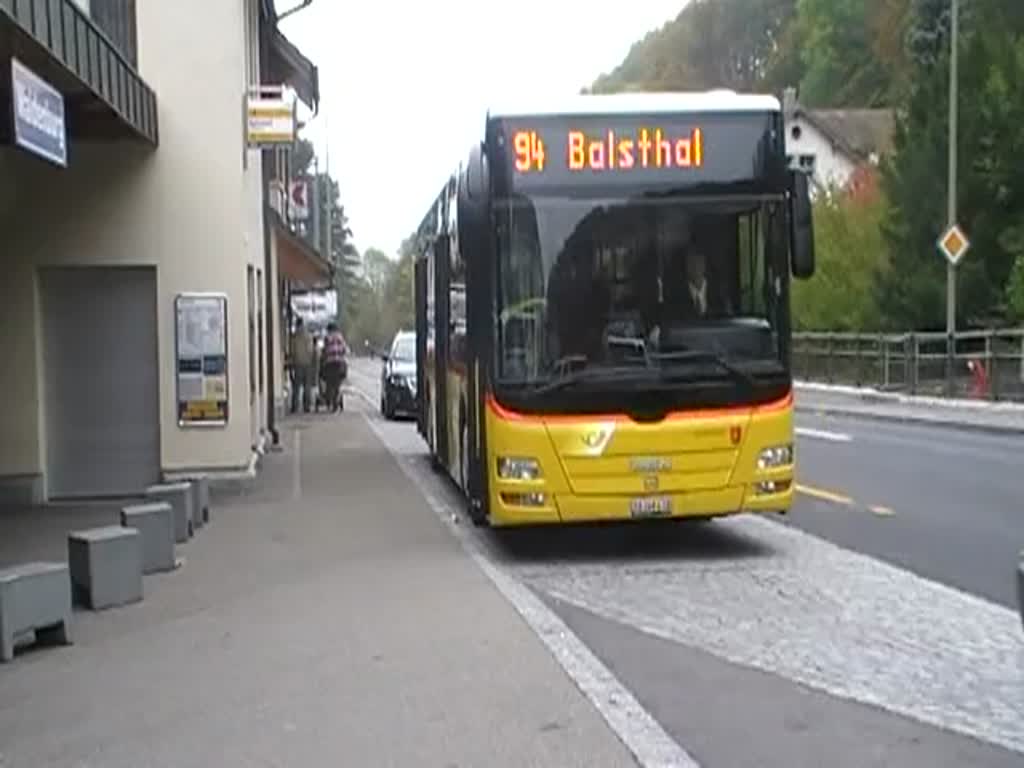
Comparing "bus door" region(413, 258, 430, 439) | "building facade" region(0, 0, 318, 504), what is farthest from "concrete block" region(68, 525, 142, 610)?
"bus door" region(413, 258, 430, 439)

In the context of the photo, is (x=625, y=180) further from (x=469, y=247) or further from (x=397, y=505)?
(x=397, y=505)

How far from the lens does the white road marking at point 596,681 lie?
6973mm

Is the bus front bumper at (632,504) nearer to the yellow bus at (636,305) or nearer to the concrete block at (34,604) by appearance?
the yellow bus at (636,305)

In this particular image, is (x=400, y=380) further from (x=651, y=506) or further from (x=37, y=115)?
(x=37, y=115)

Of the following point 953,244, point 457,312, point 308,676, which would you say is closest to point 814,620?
point 308,676

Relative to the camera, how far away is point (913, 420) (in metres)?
31.8

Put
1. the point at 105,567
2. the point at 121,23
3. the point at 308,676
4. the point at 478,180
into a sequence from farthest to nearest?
the point at 121,23, the point at 478,180, the point at 105,567, the point at 308,676

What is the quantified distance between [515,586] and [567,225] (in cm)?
271

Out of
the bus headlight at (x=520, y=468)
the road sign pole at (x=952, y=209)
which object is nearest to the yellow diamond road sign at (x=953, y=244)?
the road sign pole at (x=952, y=209)

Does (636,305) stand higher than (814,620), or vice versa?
(636,305)

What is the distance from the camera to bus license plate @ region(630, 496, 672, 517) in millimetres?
12453

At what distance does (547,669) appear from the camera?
871cm

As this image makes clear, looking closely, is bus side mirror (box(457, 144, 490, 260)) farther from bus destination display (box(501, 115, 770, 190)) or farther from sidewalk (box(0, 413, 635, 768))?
sidewalk (box(0, 413, 635, 768))

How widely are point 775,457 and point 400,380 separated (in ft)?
71.2
